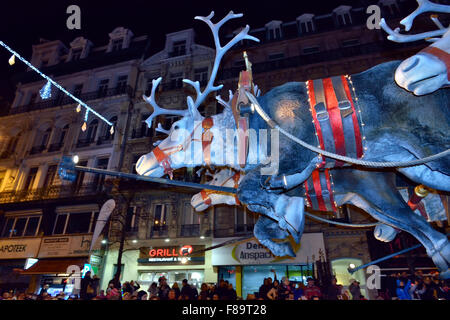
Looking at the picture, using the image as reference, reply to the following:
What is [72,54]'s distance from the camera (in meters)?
23.7

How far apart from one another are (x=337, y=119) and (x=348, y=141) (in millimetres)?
260

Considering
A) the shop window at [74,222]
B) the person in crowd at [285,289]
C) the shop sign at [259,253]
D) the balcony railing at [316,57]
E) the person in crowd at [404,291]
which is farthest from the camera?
the shop window at [74,222]

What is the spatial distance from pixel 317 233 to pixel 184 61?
48.1 feet

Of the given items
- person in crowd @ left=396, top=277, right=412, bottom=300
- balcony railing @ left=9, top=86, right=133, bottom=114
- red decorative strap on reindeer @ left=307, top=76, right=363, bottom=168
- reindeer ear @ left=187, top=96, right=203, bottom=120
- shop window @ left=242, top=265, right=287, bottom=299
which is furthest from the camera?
balcony railing @ left=9, top=86, right=133, bottom=114

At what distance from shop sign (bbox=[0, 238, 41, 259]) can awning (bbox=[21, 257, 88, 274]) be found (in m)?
1.23

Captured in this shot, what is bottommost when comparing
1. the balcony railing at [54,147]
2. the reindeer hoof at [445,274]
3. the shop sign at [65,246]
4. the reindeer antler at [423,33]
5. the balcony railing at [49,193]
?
the reindeer hoof at [445,274]

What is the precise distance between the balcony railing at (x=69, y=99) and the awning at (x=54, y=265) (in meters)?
11.2

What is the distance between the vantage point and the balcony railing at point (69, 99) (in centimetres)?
2026

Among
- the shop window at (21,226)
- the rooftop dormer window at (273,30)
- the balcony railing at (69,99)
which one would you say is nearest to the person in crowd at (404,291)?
the rooftop dormer window at (273,30)

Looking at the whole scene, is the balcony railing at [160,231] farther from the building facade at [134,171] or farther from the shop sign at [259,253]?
the shop sign at [259,253]

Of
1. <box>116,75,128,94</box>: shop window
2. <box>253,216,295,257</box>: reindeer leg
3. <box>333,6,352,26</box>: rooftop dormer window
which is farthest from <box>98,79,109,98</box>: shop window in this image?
<box>253,216,295,257</box>: reindeer leg

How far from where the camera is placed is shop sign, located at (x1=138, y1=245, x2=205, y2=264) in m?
15.0

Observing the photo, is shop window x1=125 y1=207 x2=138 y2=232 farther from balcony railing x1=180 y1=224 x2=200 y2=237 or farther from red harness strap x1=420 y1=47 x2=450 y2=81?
red harness strap x1=420 y1=47 x2=450 y2=81

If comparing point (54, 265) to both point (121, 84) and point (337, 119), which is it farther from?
point (337, 119)
